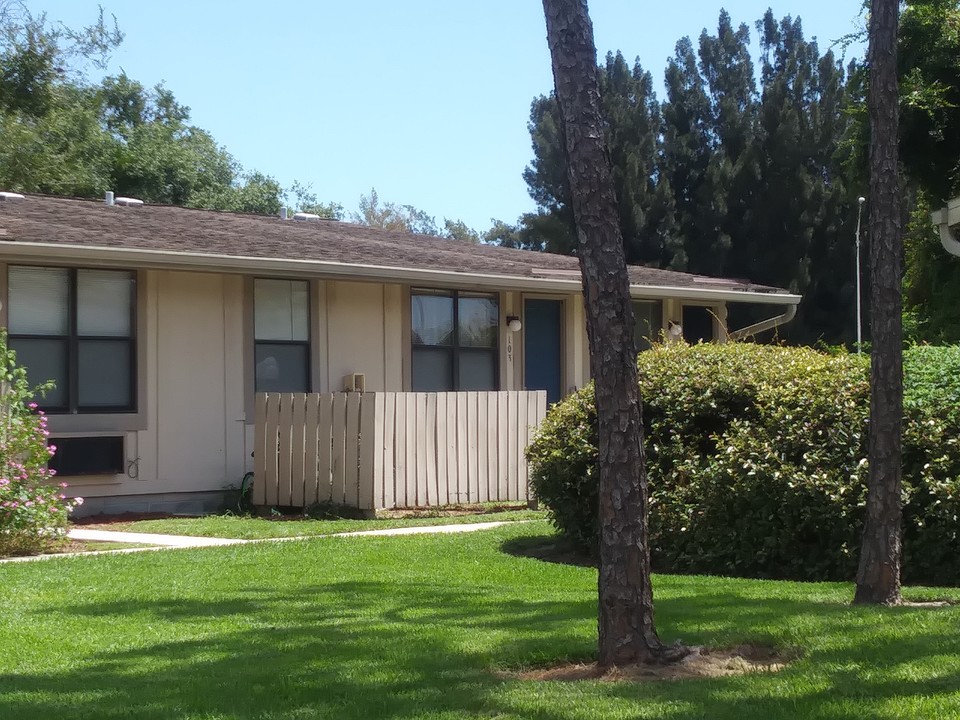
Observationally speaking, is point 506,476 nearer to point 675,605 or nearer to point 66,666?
point 675,605

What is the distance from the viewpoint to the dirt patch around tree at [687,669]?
18.1 feet

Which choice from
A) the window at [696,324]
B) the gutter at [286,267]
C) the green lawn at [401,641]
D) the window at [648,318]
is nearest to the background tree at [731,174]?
the window at [696,324]

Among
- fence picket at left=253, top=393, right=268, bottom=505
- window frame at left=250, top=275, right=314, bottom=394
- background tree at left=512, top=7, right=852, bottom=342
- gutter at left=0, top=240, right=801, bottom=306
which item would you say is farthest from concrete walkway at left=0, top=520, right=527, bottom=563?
background tree at left=512, top=7, right=852, bottom=342

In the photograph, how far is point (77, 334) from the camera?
45.2ft

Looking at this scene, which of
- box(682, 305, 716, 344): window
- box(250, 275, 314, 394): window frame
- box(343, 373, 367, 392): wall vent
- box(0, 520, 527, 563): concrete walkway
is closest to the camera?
box(0, 520, 527, 563): concrete walkway

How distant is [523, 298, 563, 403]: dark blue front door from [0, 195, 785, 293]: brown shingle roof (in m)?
0.61

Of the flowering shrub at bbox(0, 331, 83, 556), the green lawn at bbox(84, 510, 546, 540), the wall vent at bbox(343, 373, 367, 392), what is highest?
the wall vent at bbox(343, 373, 367, 392)

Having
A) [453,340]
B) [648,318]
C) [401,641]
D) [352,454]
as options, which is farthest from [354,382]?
[401,641]

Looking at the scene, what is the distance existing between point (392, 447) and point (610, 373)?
26.0 ft

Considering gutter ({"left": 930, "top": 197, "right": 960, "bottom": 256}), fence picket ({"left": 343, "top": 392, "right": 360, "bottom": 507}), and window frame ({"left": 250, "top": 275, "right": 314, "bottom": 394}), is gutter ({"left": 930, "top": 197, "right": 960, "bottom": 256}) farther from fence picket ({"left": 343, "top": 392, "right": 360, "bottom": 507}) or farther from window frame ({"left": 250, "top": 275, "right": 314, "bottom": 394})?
window frame ({"left": 250, "top": 275, "right": 314, "bottom": 394})

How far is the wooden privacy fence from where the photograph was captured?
43.5ft

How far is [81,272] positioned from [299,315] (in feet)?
9.18

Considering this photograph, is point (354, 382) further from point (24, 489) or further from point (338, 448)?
point (24, 489)

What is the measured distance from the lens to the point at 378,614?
7285mm
